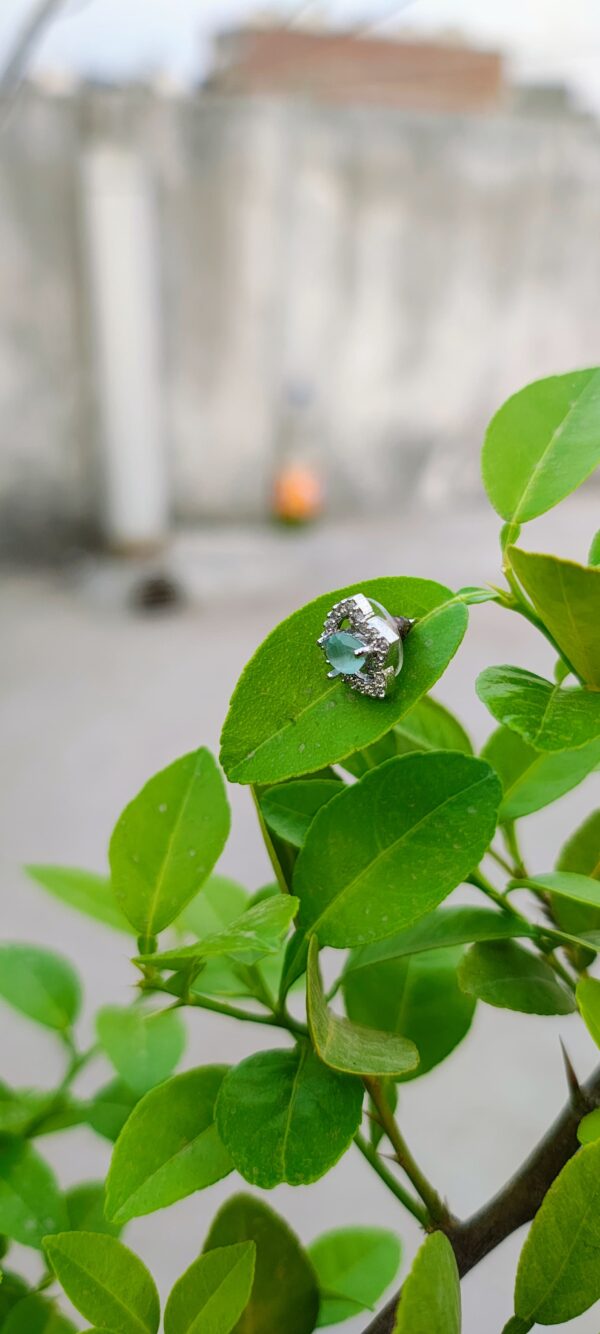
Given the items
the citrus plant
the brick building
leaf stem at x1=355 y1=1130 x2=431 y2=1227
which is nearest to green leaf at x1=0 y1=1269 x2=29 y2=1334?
the citrus plant

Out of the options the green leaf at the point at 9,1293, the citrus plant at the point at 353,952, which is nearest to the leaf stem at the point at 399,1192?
the citrus plant at the point at 353,952

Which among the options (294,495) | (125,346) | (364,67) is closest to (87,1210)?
(125,346)

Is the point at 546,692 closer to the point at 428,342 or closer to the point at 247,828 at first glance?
the point at 247,828

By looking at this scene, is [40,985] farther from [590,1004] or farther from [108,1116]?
[590,1004]

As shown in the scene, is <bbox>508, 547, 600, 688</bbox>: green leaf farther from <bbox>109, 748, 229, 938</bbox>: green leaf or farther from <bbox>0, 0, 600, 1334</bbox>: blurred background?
<bbox>0, 0, 600, 1334</bbox>: blurred background

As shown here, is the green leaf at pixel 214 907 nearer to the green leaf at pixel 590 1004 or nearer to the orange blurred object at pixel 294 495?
the green leaf at pixel 590 1004

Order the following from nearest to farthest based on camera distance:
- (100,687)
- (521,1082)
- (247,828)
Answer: (521,1082), (247,828), (100,687)

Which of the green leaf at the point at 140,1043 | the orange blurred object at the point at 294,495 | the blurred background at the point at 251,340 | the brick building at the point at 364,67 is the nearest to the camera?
the green leaf at the point at 140,1043

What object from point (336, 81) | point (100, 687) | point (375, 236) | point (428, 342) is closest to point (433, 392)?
point (428, 342)
